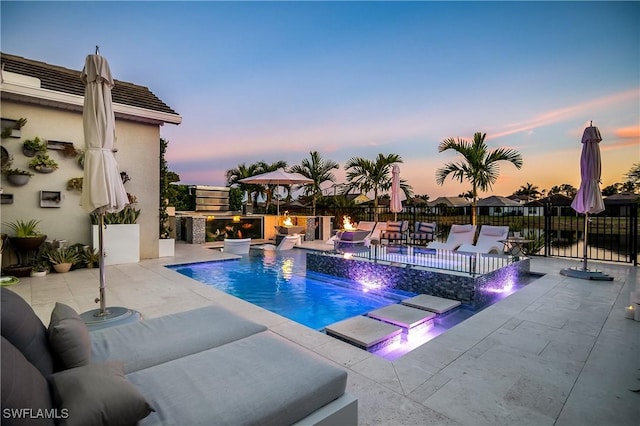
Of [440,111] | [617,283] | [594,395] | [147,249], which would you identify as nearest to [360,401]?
[594,395]

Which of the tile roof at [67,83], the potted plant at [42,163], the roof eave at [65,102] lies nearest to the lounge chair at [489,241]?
the roof eave at [65,102]

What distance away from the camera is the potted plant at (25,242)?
643 cm

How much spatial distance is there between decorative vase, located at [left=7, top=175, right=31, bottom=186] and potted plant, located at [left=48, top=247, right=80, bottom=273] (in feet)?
5.53

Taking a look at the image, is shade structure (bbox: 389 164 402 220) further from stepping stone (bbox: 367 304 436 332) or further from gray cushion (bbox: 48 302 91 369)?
gray cushion (bbox: 48 302 91 369)

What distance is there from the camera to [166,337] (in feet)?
7.93

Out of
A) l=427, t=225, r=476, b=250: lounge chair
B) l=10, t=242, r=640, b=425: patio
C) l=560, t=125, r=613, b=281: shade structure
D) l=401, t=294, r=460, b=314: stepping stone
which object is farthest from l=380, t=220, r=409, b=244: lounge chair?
l=401, t=294, r=460, b=314: stepping stone

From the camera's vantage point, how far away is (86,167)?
406 centimetres

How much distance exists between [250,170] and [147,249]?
12.6 m

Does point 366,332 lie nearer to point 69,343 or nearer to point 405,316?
point 405,316

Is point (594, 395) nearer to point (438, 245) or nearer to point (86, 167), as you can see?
point (86, 167)

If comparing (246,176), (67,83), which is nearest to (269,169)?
(246,176)

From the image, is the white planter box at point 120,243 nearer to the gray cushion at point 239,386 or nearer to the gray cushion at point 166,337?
the gray cushion at point 166,337

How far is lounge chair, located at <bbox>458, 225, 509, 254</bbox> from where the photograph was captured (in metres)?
8.02

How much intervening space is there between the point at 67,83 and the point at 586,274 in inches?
510
